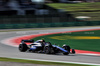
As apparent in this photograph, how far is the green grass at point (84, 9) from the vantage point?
59.0m

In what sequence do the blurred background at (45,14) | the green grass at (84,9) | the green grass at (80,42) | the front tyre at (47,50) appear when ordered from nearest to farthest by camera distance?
1. the front tyre at (47,50)
2. the green grass at (80,42)
3. the blurred background at (45,14)
4. the green grass at (84,9)

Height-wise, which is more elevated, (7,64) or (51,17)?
(7,64)

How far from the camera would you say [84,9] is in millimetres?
62812

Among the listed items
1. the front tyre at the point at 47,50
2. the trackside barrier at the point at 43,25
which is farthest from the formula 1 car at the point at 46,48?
the trackside barrier at the point at 43,25

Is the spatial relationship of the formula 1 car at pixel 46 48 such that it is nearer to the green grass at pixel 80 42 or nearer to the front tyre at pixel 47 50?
the front tyre at pixel 47 50

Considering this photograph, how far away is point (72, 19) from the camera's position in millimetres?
51781

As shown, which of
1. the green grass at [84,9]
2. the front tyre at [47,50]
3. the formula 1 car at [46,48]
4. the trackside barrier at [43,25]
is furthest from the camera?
the green grass at [84,9]

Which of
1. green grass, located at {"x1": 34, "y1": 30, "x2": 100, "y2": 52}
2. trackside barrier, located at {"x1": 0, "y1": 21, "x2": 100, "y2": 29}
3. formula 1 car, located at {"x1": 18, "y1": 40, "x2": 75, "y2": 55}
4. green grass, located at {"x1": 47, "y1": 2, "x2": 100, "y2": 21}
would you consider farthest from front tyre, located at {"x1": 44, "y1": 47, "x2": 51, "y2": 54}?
green grass, located at {"x1": 47, "y1": 2, "x2": 100, "y2": 21}

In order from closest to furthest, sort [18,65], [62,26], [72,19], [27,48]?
1. [18,65]
2. [27,48]
3. [62,26]
4. [72,19]

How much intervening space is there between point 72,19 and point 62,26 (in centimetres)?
462

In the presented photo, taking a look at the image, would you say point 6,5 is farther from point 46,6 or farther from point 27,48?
point 27,48

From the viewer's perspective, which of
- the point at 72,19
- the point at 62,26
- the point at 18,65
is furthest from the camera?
the point at 72,19

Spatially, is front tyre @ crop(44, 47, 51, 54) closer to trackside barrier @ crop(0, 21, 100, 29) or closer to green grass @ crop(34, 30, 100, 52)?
green grass @ crop(34, 30, 100, 52)

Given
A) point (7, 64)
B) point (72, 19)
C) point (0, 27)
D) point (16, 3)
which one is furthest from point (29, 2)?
point (7, 64)
